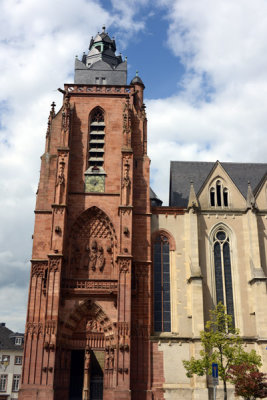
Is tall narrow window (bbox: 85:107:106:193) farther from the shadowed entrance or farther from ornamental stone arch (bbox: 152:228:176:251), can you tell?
the shadowed entrance

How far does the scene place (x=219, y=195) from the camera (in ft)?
115

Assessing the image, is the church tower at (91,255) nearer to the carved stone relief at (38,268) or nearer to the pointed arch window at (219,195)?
the carved stone relief at (38,268)

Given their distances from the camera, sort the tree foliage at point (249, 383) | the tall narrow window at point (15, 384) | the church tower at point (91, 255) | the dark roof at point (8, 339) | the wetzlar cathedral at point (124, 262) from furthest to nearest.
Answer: the dark roof at point (8, 339) → the tall narrow window at point (15, 384) → the wetzlar cathedral at point (124, 262) → the church tower at point (91, 255) → the tree foliage at point (249, 383)

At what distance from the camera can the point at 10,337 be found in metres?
62.8

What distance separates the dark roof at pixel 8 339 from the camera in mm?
59906

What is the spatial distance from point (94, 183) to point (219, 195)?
31.3 feet

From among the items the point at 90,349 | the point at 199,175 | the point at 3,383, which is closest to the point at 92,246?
the point at 90,349

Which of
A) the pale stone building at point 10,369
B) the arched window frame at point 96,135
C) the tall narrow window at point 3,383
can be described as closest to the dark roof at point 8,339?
the pale stone building at point 10,369

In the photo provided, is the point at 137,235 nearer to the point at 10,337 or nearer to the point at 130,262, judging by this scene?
the point at 130,262

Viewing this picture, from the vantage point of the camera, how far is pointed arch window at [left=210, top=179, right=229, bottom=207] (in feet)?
114

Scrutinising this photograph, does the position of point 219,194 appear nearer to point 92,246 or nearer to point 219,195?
point 219,195

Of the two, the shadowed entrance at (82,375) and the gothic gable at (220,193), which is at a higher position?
the gothic gable at (220,193)

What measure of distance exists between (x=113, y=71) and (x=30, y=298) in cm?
1957

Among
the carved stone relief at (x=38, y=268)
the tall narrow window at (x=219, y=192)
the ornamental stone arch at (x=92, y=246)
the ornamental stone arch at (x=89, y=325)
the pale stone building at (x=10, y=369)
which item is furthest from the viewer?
the pale stone building at (x=10, y=369)
